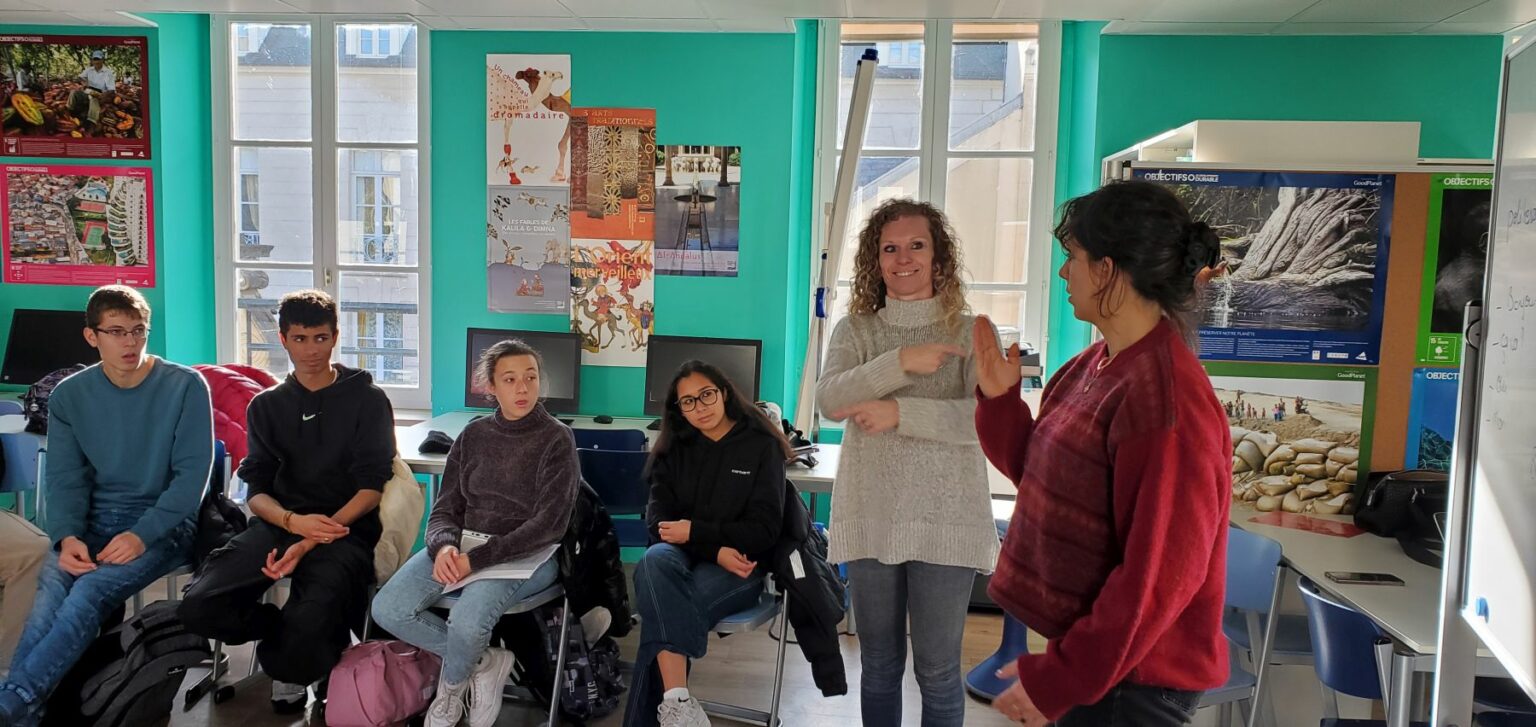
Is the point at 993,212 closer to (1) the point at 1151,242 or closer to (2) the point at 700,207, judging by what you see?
(2) the point at 700,207

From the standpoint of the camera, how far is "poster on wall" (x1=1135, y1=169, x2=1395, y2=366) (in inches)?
124

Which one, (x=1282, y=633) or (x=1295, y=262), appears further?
(x=1295, y=262)

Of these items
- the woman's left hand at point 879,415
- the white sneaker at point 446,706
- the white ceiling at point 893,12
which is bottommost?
the white sneaker at point 446,706

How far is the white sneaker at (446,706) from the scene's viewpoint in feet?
8.96

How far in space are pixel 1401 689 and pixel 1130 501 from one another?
1.29 m

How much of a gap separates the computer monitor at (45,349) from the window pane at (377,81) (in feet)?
5.17

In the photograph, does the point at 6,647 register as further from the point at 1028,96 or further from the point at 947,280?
the point at 1028,96

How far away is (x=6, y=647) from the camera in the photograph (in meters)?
2.77

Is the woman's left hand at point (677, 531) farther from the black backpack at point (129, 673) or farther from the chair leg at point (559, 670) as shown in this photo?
the black backpack at point (129, 673)

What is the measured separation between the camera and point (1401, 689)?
2.05 m

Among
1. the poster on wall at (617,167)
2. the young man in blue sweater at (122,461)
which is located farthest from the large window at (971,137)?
the young man in blue sweater at (122,461)

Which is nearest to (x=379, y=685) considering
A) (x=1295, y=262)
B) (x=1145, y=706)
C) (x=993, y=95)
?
(x=1145, y=706)

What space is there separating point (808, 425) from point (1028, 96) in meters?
1.89

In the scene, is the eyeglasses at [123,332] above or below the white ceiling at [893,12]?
below
